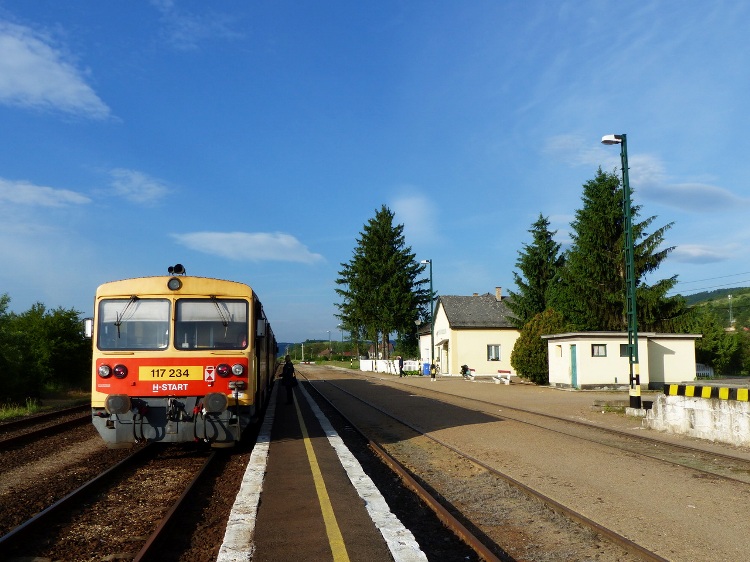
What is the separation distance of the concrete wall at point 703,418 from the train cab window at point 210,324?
28.2 ft

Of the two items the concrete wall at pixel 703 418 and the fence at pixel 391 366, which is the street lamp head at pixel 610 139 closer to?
the concrete wall at pixel 703 418

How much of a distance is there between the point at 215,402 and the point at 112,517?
3.09m

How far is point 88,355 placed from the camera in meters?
33.3

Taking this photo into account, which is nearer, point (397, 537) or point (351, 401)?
point (397, 537)

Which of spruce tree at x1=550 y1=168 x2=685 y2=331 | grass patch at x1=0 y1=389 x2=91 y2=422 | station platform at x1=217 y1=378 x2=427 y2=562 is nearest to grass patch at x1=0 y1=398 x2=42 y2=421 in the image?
grass patch at x1=0 y1=389 x2=91 y2=422

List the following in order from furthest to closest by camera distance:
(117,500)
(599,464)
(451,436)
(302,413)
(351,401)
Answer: (351,401) → (302,413) → (451,436) → (599,464) → (117,500)

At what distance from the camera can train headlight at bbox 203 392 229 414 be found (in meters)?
10.2

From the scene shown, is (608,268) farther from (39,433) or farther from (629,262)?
(39,433)

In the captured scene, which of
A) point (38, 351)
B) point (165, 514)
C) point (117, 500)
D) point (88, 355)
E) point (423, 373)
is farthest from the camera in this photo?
point (423, 373)

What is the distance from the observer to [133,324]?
1078cm

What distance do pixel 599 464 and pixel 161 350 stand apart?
268 inches

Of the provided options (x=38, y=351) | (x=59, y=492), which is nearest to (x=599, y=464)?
(x=59, y=492)

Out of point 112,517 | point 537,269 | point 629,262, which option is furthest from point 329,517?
point 537,269

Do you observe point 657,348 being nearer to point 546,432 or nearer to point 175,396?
point 546,432
